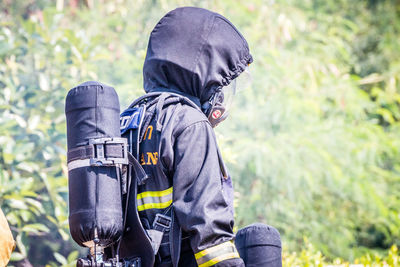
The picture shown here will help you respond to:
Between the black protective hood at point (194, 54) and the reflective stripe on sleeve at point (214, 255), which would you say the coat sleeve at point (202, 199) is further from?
the black protective hood at point (194, 54)

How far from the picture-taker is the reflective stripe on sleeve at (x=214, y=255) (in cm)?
194

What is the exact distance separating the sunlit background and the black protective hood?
76.8 inches

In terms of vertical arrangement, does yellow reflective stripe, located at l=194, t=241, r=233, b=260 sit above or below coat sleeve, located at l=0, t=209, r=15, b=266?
below

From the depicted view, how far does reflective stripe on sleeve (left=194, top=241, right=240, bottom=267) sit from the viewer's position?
6.37 feet

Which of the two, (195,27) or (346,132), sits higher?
(195,27)

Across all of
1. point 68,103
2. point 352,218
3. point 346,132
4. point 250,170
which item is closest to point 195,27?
point 68,103

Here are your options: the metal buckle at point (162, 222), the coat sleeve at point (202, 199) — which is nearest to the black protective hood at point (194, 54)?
the coat sleeve at point (202, 199)

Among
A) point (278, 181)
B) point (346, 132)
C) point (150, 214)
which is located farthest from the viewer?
point (346, 132)

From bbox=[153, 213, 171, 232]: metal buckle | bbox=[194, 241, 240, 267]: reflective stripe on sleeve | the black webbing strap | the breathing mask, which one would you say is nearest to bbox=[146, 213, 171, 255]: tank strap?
bbox=[153, 213, 171, 232]: metal buckle

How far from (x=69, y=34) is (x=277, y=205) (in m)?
2.75

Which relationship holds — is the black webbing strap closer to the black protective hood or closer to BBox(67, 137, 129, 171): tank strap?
BBox(67, 137, 129, 171): tank strap

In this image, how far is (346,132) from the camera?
6098mm

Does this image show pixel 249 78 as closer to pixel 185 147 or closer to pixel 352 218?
pixel 185 147

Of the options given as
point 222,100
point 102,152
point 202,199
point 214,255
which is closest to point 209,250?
point 214,255
